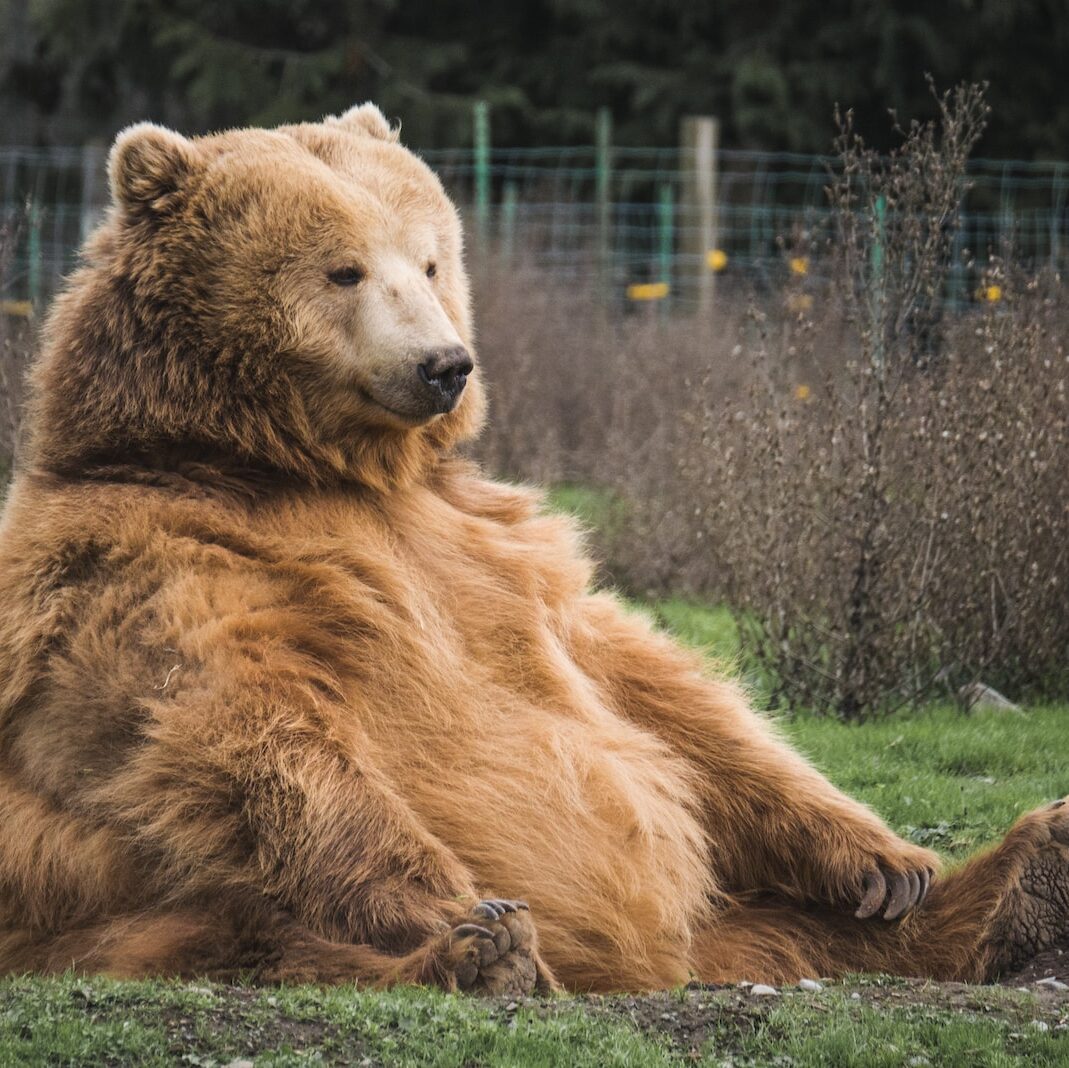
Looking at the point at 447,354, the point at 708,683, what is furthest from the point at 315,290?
the point at 708,683

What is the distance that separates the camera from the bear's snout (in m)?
4.05

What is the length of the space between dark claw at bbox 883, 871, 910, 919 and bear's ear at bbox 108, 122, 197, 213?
97.6 inches

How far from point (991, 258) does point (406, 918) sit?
4.28 metres

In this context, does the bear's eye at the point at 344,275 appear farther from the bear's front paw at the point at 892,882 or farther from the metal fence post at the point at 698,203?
the metal fence post at the point at 698,203

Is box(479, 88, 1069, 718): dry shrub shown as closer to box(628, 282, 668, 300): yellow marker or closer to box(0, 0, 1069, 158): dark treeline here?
box(628, 282, 668, 300): yellow marker

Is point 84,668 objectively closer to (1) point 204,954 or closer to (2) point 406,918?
(1) point 204,954

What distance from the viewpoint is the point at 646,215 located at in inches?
752

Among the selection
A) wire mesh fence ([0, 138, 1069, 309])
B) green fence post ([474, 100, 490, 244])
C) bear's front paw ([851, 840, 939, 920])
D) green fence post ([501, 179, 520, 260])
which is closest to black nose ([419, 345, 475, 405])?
bear's front paw ([851, 840, 939, 920])

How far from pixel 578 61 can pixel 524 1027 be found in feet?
58.9

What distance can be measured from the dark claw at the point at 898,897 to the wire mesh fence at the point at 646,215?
8704 millimetres

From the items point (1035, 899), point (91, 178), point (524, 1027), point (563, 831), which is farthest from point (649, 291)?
point (524, 1027)

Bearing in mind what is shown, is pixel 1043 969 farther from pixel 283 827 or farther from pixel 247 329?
pixel 247 329

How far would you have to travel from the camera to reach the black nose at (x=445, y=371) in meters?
4.05

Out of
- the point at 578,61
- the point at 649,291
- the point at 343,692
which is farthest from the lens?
the point at 578,61
